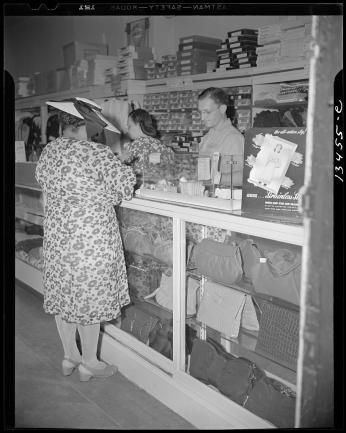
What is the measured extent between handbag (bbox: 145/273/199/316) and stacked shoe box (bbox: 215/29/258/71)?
2296mm

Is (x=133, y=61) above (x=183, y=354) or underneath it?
above

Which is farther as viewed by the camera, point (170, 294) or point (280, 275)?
point (170, 294)

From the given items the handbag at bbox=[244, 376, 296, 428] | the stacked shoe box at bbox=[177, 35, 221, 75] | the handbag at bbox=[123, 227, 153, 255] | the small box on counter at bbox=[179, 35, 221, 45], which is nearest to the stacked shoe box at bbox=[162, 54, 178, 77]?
the stacked shoe box at bbox=[177, 35, 221, 75]

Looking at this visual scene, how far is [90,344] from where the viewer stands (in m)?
3.03

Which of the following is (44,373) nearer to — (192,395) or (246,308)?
(192,395)

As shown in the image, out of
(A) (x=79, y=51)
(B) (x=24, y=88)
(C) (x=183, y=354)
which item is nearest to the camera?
(C) (x=183, y=354)

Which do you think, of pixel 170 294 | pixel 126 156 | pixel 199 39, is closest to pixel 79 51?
pixel 199 39

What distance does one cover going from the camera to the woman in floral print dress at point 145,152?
307 centimetres

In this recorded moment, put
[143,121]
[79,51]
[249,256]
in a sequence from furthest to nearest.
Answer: [79,51], [143,121], [249,256]

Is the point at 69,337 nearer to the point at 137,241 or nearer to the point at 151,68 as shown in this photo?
the point at 137,241

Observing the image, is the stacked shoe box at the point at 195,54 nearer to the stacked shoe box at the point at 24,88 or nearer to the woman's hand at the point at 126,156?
the woman's hand at the point at 126,156

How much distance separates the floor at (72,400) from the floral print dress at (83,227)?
384 millimetres

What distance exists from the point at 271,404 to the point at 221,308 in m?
0.51
